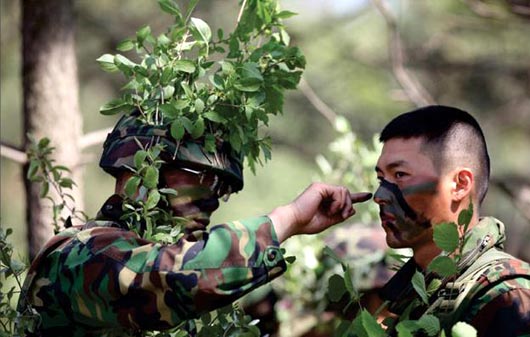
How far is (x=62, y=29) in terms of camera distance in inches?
231

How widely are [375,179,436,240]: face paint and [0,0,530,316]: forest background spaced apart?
7.73m

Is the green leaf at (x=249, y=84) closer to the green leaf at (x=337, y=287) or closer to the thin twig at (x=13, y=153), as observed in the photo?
the green leaf at (x=337, y=287)

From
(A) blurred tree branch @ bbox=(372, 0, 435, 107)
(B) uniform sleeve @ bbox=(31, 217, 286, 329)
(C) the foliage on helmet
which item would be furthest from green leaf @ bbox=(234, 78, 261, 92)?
(A) blurred tree branch @ bbox=(372, 0, 435, 107)

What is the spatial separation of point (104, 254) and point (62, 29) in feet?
9.33

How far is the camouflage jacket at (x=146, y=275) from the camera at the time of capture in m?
3.13

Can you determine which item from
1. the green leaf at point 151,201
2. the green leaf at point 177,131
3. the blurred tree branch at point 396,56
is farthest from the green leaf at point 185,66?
the blurred tree branch at point 396,56

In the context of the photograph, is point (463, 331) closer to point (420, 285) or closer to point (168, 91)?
point (420, 285)

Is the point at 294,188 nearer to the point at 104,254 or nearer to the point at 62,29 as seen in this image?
the point at 62,29

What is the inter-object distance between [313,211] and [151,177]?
0.49 m

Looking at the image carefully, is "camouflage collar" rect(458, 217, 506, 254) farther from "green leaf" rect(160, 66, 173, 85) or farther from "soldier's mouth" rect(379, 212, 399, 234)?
"green leaf" rect(160, 66, 173, 85)

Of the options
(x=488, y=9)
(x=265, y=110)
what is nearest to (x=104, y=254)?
(x=265, y=110)

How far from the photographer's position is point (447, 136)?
380cm

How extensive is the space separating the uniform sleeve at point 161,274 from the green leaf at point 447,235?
1.42 feet

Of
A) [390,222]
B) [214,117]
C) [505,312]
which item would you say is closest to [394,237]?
[390,222]
